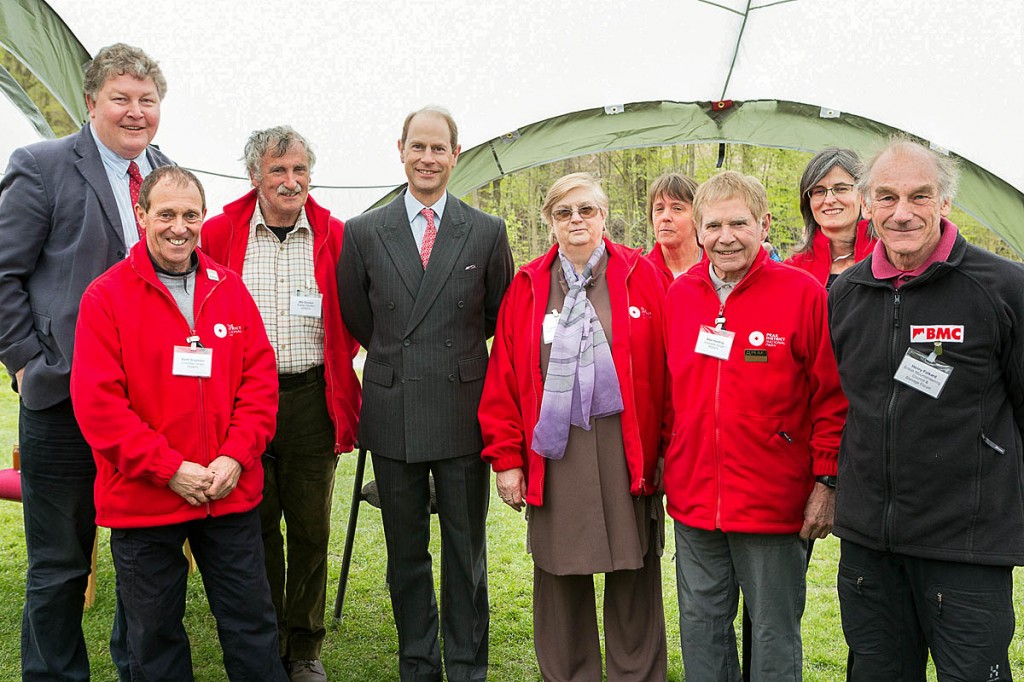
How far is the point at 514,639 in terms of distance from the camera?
369cm

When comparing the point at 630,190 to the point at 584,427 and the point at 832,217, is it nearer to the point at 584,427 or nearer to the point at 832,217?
the point at 832,217

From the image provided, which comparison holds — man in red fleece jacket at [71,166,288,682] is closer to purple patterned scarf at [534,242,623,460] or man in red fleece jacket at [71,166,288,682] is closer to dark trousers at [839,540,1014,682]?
purple patterned scarf at [534,242,623,460]

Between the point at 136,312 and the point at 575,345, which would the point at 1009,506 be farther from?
the point at 136,312

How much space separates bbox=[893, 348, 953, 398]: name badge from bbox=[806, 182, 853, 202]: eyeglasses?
3.78ft

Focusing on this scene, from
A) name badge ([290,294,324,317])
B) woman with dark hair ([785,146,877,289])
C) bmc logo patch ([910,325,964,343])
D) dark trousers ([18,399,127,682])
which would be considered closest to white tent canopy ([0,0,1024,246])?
woman with dark hair ([785,146,877,289])

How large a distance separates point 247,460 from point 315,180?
2.95 meters

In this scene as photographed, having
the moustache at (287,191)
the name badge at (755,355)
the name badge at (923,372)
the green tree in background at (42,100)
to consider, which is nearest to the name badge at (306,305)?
the moustache at (287,191)

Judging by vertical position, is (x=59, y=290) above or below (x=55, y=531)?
above

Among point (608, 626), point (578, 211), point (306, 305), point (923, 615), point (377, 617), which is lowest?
point (377, 617)

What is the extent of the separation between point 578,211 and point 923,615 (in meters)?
1.50

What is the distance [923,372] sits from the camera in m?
2.00

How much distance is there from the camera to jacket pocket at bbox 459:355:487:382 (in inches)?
111

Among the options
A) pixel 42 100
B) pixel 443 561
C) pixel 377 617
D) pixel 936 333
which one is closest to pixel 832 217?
pixel 936 333

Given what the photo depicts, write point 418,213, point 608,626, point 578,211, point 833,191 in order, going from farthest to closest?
point 833,191, point 418,213, point 608,626, point 578,211
